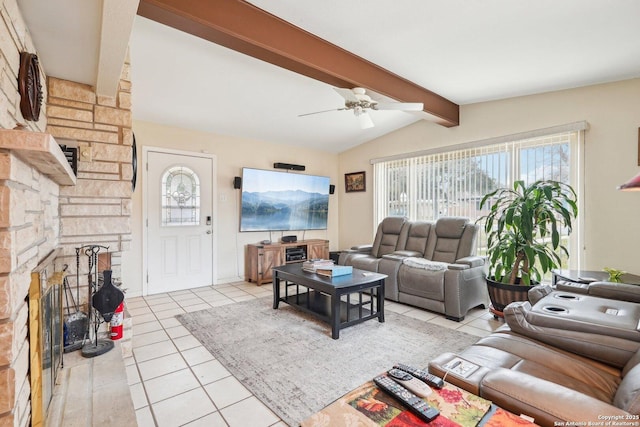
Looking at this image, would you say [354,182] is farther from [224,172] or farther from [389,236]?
[224,172]

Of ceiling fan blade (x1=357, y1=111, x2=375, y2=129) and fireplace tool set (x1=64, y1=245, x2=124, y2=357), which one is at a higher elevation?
ceiling fan blade (x1=357, y1=111, x2=375, y2=129)

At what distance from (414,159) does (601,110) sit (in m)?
2.34

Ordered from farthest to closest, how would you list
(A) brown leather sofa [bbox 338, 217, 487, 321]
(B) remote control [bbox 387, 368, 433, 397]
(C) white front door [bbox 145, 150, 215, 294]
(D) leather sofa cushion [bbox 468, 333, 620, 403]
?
1. (C) white front door [bbox 145, 150, 215, 294]
2. (A) brown leather sofa [bbox 338, 217, 487, 321]
3. (D) leather sofa cushion [bbox 468, 333, 620, 403]
4. (B) remote control [bbox 387, 368, 433, 397]

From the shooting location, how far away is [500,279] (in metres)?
3.31

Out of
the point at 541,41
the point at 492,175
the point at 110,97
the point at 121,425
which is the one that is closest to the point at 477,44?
the point at 541,41

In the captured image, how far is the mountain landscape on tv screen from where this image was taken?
5086mm

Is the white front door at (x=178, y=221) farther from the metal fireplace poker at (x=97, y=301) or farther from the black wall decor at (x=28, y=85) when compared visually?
the black wall decor at (x=28, y=85)

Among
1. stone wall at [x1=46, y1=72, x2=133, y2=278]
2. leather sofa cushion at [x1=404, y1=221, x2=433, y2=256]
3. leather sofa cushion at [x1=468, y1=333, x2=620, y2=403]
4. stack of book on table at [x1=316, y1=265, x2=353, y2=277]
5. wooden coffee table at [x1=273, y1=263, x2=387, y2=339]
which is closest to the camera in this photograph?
leather sofa cushion at [x1=468, y1=333, x2=620, y2=403]

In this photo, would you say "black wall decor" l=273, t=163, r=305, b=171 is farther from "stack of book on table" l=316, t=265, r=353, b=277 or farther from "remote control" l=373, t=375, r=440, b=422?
"remote control" l=373, t=375, r=440, b=422

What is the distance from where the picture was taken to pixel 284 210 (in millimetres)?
5484

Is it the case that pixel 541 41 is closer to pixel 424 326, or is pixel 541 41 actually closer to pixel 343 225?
pixel 424 326

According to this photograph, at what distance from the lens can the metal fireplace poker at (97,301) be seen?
6.60 feet

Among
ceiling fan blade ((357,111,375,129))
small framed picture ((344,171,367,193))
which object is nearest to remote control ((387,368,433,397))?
ceiling fan blade ((357,111,375,129))

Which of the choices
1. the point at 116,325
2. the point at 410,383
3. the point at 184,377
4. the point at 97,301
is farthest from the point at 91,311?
the point at 410,383
